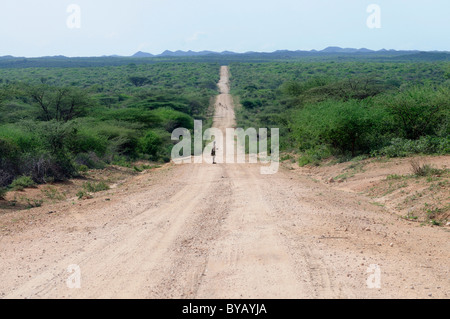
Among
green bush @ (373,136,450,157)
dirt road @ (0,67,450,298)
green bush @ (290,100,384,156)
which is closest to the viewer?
dirt road @ (0,67,450,298)

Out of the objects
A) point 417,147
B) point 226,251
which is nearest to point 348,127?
point 417,147

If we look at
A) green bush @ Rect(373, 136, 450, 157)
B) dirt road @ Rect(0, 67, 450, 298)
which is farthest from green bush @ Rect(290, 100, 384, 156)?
dirt road @ Rect(0, 67, 450, 298)

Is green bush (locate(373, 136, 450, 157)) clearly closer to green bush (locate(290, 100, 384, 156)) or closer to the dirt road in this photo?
green bush (locate(290, 100, 384, 156))

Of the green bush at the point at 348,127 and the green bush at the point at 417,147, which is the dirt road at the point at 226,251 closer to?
the green bush at the point at 417,147

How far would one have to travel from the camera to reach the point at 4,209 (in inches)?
428

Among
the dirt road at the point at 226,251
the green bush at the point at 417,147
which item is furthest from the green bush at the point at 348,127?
the dirt road at the point at 226,251

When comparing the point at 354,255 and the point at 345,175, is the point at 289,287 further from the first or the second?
the point at 345,175

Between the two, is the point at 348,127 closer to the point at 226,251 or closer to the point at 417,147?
the point at 417,147

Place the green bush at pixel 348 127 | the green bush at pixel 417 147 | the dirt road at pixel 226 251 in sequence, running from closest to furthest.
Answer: the dirt road at pixel 226 251, the green bush at pixel 417 147, the green bush at pixel 348 127

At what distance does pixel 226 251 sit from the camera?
251 inches

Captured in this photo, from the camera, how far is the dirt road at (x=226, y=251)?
5.08 meters

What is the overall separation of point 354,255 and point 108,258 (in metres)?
3.47

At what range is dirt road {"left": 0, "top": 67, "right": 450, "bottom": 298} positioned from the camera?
508 cm

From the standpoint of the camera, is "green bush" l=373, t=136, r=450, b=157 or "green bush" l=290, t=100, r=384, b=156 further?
"green bush" l=290, t=100, r=384, b=156
